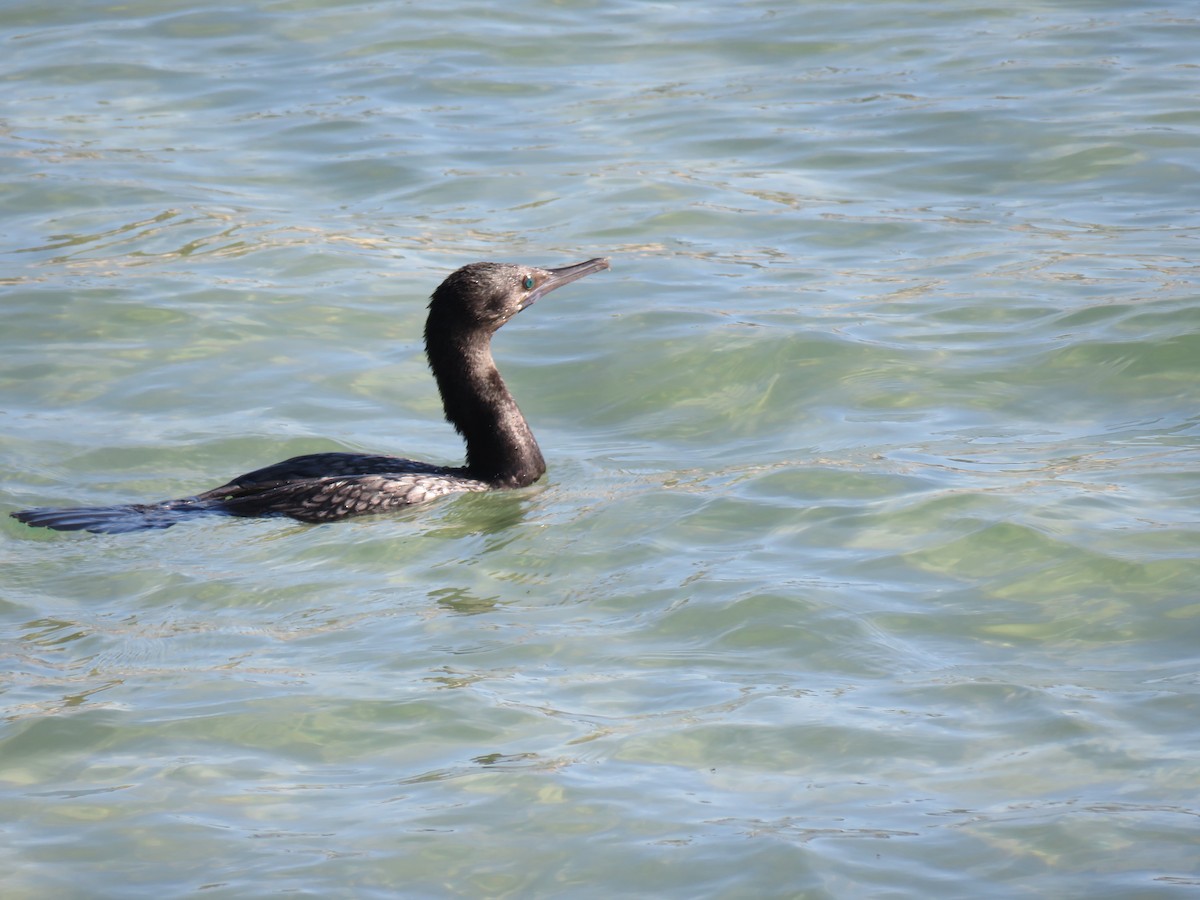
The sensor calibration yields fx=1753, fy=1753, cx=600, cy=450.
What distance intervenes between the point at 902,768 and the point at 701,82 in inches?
399

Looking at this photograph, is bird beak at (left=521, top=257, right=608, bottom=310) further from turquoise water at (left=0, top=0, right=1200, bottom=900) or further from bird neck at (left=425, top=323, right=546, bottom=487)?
turquoise water at (left=0, top=0, right=1200, bottom=900)

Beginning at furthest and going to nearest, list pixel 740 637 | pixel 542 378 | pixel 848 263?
1. pixel 848 263
2. pixel 542 378
3. pixel 740 637

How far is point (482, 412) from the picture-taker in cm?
850

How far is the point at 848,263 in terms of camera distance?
11086mm

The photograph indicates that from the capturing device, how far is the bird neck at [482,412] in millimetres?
8445

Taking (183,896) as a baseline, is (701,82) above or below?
above

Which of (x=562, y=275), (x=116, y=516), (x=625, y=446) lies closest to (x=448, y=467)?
(x=625, y=446)

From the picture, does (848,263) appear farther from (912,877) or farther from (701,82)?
(912,877)

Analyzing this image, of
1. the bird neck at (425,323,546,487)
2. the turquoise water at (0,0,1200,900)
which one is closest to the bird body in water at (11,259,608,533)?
the bird neck at (425,323,546,487)

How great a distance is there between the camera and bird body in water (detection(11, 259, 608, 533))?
7988 mm

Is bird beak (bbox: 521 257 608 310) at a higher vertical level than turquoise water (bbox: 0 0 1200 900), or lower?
higher

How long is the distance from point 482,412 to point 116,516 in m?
1.80

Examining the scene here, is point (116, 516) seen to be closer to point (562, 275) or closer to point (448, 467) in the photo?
point (448, 467)

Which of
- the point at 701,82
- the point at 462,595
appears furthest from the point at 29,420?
the point at 701,82
